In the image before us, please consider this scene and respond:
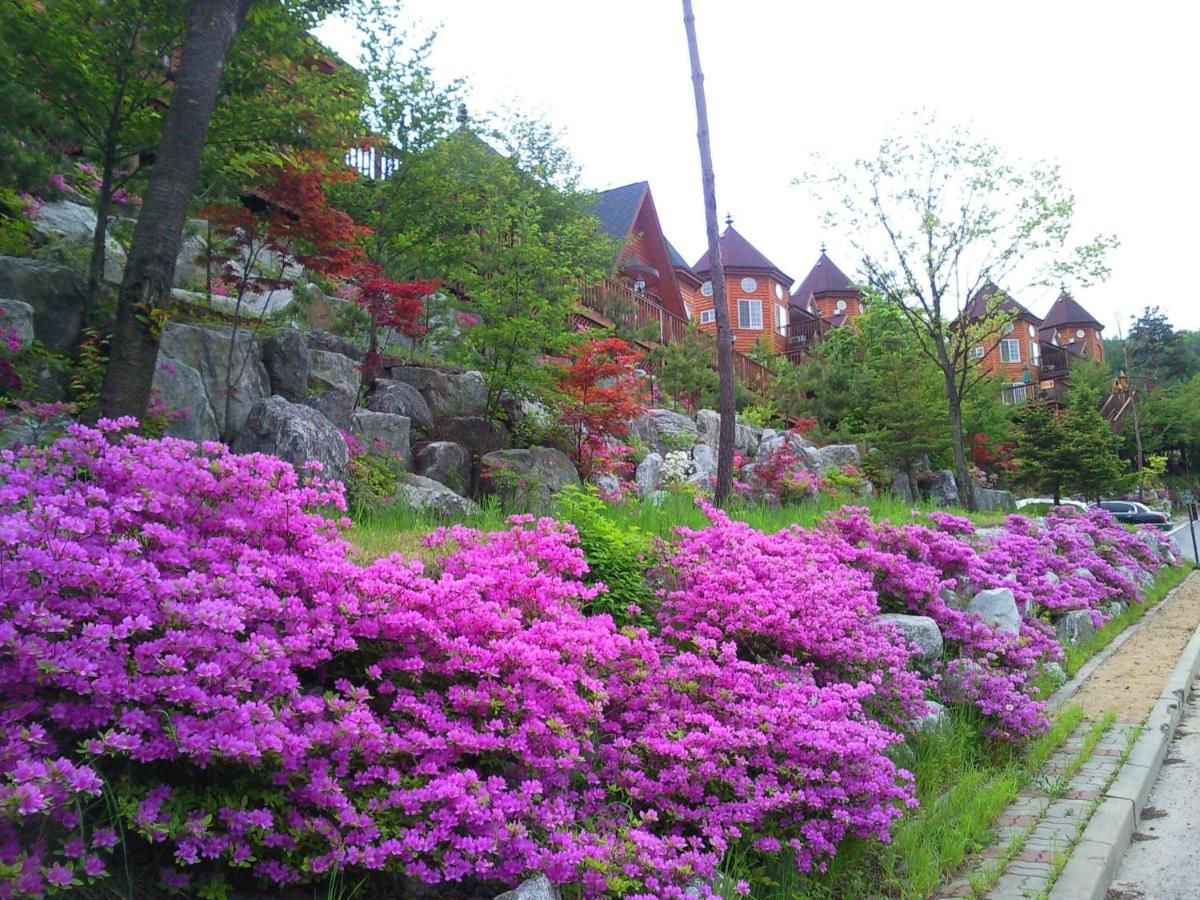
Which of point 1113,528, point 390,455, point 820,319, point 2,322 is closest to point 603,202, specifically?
point 820,319

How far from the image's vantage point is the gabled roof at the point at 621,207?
2862 cm

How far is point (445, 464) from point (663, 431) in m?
6.69

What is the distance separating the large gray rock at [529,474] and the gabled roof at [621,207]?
19074 millimetres

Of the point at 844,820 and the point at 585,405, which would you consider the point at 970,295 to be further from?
the point at 844,820

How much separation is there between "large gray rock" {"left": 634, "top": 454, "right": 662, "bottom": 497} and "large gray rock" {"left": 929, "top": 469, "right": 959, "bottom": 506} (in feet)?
35.9

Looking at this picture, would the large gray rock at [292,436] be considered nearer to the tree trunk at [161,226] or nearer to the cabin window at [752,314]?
the tree trunk at [161,226]

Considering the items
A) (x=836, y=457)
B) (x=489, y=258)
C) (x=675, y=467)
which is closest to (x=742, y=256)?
(x=836, y=457)

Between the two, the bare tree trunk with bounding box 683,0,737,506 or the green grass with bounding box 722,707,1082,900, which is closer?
the green grass with bounding box 722,707,1082,900

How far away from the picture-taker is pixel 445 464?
9.39 m

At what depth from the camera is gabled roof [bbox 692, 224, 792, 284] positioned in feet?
134

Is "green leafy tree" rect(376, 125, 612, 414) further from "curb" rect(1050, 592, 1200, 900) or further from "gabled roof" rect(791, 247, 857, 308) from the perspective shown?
"gabled roof" rect(791, 247, 857, 308)

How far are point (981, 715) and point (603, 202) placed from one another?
27268mm

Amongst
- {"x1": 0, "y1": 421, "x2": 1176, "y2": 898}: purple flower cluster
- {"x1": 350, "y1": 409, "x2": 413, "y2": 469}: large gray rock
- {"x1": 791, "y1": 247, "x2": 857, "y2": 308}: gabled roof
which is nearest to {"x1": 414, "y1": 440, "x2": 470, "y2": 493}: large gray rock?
{"x1": 350, "y1": 409, "x2": 413, "y2": 469}: large gray rock

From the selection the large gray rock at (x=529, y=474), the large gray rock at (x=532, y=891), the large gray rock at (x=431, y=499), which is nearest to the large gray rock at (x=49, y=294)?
the large gray rock at (x=431, y=499)
